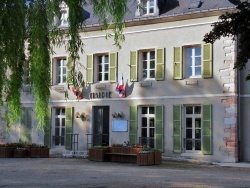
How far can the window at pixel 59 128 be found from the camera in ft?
80.2

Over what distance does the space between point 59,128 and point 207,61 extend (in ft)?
25.5

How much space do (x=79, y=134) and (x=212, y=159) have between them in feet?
20.8

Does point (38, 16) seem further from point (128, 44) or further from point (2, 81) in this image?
point (128, 44)

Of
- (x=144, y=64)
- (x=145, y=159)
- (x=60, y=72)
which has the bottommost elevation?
(x=145, y=159)

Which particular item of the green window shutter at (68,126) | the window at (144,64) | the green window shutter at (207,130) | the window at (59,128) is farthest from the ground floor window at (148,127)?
the window at (59,128)

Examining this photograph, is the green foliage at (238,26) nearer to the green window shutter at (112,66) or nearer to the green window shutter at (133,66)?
the green window shutter at (133,66)

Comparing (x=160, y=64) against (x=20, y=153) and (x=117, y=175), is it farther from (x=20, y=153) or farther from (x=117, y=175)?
(x=117, y=175)

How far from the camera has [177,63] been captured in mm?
21078

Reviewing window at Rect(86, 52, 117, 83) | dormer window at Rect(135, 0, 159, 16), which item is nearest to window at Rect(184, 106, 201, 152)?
window at Rect(86, 52, 117, 83)

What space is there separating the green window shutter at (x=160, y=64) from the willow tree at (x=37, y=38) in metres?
14.5

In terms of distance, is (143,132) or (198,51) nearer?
(198,51)

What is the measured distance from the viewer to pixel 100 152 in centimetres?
1998

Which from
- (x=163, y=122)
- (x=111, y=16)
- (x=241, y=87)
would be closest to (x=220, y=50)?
(x=241, y=87)

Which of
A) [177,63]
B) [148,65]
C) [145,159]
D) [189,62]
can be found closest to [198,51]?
[189,62]
